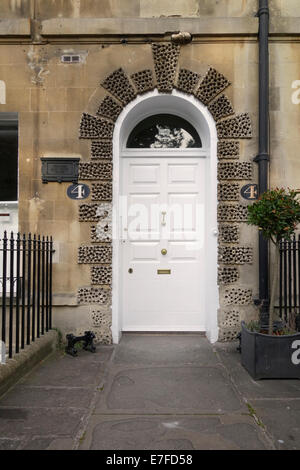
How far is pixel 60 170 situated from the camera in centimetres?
486

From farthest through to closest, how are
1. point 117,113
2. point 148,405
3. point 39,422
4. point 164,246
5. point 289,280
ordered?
A: 1. point 164,246
2. point 117,113
3. point 289,280
4. point 148,405
5. point 39,422

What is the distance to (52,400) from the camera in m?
3.09

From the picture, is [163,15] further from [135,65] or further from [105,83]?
[105,83]

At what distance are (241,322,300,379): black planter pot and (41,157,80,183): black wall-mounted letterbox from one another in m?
3.28

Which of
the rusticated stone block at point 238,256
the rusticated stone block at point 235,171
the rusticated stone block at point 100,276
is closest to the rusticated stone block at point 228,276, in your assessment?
the rusticated stone block at point 238,256

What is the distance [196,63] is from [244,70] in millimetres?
725

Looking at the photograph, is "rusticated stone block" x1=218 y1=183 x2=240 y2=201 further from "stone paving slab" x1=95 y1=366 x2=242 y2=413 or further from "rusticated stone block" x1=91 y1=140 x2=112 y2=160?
"stone paving slab" x1=95 y1=366 x2=242 y2=413

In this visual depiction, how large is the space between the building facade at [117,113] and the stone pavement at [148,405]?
34.3 inches

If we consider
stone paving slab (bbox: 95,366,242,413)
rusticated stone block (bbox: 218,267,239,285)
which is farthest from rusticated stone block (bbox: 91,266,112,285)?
rusticated stone block (bbox: 218,267,239,285)

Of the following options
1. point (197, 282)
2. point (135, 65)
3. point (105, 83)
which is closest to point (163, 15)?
point (135, 65)

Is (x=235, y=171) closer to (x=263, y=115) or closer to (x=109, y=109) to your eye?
(x=263, y=115)

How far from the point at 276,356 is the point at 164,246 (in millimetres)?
2322

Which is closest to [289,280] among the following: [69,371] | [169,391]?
[169,391]

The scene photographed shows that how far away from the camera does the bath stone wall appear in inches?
188
